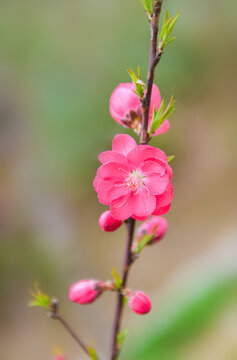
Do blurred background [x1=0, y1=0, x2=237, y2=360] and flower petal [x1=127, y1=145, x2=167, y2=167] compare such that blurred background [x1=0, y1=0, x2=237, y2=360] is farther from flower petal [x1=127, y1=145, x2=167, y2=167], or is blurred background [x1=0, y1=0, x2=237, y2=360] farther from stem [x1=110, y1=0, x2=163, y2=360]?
flower petal [x1=127, y1=145, x2=167, y2=167]

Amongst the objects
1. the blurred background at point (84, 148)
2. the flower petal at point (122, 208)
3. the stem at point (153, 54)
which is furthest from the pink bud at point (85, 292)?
the blurred background at point (84, 148)

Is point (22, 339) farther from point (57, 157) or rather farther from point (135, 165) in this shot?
point (135, 165)

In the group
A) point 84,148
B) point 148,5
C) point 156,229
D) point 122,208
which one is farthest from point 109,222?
point 84,148

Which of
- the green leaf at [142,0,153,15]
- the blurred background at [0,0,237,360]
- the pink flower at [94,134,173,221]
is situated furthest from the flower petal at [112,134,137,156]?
the blurred background at [0,0,237,360]

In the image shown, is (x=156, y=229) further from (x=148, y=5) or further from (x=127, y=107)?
(x=148, y=5)

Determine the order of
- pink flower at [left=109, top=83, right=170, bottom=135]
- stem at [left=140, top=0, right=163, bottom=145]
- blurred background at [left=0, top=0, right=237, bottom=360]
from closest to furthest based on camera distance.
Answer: stem at [left=140, top=0, right=163, bottom=145] < pink flower at [left=109, top=83, right=170, bottom=135] < blurred background at [left=0, top=0, right=237, bottom=360]

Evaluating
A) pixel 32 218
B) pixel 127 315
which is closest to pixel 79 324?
pixel 127 315
